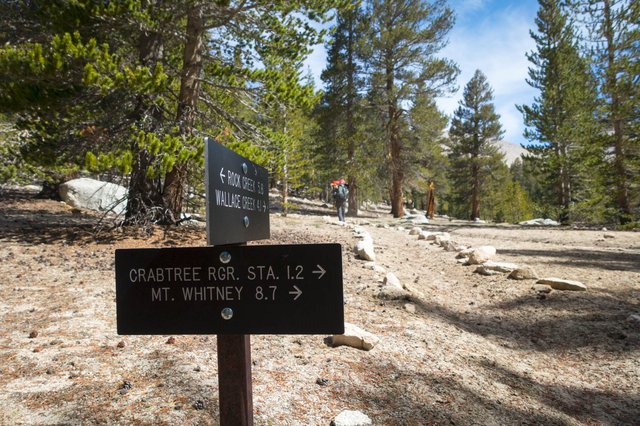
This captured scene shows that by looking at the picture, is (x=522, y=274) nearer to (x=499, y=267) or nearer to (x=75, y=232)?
(x=499, y=267)

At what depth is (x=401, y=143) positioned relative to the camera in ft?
74.8

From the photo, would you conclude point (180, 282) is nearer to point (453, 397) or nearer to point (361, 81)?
point (453, 397)

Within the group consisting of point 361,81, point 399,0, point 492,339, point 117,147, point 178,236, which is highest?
point 399,0

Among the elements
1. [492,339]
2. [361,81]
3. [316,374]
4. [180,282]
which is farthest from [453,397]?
[361,81]

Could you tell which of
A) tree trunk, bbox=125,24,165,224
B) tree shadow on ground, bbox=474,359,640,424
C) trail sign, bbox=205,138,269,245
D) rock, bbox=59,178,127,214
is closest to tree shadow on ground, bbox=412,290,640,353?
tree shadow on ground, bbox=474,359,640,424

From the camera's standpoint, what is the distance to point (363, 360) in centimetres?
326

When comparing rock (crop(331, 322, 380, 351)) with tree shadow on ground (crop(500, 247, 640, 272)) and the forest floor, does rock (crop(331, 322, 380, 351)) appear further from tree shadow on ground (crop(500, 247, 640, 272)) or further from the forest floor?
tree shadow on ground (crop(500, 247, 640, 272))

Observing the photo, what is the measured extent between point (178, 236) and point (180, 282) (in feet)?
21.3

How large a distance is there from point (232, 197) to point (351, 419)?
5.31 ft

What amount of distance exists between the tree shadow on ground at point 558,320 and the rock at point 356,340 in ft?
4.66

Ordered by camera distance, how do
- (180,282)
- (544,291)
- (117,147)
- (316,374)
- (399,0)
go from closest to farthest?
(180,282) → (316,374) → (544,291) → (117,147) → (399,0)

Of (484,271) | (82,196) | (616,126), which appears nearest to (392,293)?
(484,271)

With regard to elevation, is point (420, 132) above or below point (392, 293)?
above

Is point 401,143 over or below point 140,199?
over
